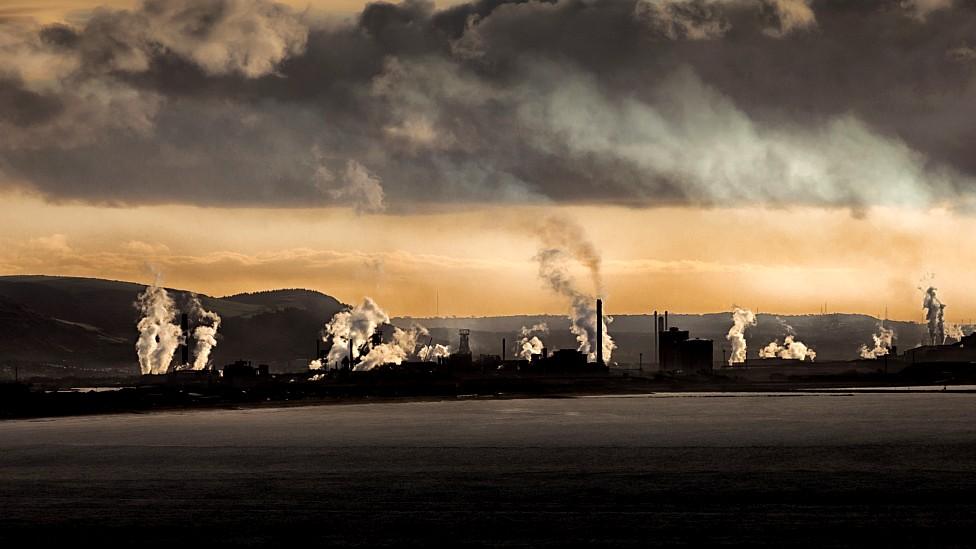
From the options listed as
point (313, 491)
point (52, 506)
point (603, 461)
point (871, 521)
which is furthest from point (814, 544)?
point (603, 461)

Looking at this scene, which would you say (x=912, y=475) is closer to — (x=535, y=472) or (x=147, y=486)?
(x=535, y=472)

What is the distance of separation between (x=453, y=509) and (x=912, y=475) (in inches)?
864

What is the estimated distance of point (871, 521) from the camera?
37.2m

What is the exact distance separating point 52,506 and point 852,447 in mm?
44766

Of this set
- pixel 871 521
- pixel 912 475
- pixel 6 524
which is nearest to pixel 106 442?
pixel 6 524

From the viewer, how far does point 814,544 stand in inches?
1275

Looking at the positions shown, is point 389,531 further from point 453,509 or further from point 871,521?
point 871,521

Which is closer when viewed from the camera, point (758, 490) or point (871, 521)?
point (871, 521)

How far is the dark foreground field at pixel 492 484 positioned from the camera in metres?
34.8

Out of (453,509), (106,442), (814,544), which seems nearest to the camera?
(814,544)

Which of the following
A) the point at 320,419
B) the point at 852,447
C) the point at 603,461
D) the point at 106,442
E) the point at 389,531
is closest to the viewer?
the point at 389,531

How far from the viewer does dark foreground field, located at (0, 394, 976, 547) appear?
114 feet

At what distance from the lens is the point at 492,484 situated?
48.8 metres

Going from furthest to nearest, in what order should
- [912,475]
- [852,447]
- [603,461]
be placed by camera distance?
[852,447] → [603,461] → [912,475]
